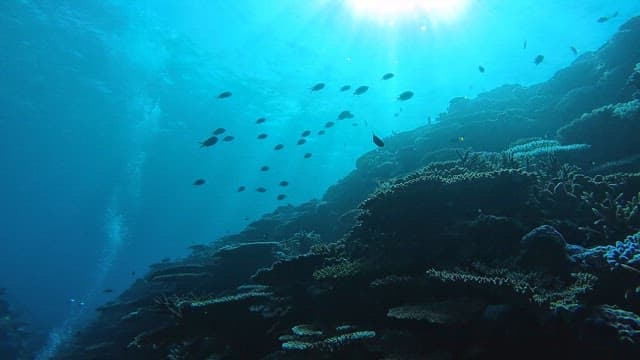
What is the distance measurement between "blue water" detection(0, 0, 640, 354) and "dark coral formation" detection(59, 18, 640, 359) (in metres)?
18.2

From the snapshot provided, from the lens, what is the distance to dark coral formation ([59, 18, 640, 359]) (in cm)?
426

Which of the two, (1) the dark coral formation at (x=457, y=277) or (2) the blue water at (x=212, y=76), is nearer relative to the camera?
(1) the dark coral formation at (x=457, y=277)

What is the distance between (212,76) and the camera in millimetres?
42000

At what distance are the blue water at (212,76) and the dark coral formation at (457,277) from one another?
18.2 metres

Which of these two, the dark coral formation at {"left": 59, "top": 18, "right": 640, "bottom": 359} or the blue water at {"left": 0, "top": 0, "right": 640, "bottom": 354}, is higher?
the blue water at {"left": 0, "top": 0, "right": 640, "bottom": 354}

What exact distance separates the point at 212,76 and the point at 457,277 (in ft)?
134

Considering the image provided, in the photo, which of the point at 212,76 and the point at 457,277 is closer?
the point at 457,277

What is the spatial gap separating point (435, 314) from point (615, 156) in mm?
9260

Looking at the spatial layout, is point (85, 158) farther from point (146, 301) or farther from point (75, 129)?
point (146, 301)

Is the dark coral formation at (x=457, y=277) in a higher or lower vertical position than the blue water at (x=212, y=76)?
lower

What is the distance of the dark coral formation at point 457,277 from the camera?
168 inches

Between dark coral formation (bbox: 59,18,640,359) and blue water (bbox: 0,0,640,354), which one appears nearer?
dark coral formation (bbox: 59,18,640,359)

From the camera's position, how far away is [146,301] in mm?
12984

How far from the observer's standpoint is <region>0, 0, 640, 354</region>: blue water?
33125 millimetres
